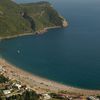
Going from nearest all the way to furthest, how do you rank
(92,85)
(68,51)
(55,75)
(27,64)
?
(92,85)
(55,75)
(27,64)
(68,51)

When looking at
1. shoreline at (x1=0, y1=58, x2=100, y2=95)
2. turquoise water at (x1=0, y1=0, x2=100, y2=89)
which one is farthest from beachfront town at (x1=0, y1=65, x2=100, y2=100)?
turquoise water at (x1=0, y1=0, x2=100, y2=89)

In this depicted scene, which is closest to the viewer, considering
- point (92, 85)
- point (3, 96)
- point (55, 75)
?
point (3, 96)

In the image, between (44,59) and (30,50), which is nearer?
(44,59)

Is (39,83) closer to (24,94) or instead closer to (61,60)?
(24,94)

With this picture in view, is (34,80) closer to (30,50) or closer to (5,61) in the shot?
(5,61)

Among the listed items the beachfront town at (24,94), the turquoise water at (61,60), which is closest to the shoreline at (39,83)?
the beachfront town at (24,94)

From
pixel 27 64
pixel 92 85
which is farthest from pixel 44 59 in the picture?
pixel 92 85

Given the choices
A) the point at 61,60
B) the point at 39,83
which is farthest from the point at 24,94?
the point at 61,60
